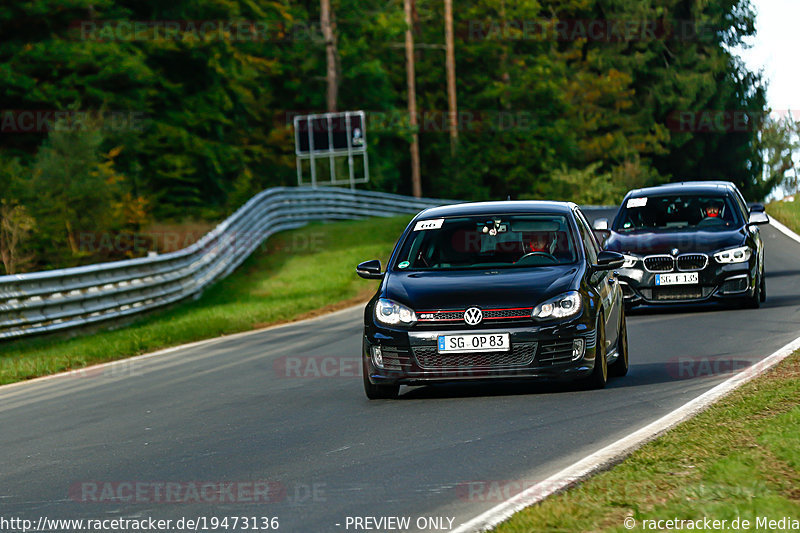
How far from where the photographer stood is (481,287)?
34.2 ft

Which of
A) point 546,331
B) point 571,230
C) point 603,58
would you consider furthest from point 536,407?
point 603,58

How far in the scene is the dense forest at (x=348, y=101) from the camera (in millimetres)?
32375

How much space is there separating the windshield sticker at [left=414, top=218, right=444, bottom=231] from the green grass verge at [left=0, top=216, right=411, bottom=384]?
5.97 metres

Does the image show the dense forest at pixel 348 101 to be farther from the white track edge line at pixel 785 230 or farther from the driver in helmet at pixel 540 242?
the driver in helmet at pixel 540 242

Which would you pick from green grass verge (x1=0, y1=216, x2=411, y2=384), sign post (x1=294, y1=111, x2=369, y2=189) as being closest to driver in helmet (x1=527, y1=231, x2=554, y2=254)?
green grass verge (x1=0, y1=216, x2=411, y2=384)

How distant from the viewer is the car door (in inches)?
436

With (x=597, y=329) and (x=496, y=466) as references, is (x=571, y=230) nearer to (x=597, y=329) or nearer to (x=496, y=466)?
(x=597, y=329)

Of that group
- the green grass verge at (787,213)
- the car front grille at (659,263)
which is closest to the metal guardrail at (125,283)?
the car front grille at (659,263)

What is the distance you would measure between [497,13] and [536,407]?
2615 inches

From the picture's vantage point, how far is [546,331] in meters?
10.2

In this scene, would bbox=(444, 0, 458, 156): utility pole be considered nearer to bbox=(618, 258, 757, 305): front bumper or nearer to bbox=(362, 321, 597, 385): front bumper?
bbox=(618, 258, 757, 305): front bumper

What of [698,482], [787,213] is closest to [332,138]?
[787,213]

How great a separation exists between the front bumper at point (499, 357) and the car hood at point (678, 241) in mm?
6728

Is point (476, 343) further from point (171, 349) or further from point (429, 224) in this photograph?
point (171, 349)
